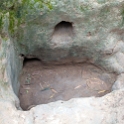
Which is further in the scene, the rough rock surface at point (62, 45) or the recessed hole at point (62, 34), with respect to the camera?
the recessed hole at point (62, 34)

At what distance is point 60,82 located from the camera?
2396mm

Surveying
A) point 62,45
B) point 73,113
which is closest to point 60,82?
point 62,45

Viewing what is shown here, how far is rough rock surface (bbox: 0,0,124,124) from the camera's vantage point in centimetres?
150

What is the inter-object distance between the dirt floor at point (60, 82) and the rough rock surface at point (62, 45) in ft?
0.29

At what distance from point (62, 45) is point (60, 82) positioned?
12.9 inches

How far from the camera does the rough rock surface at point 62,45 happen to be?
1.50 meters

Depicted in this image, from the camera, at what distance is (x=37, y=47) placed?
2.22 m

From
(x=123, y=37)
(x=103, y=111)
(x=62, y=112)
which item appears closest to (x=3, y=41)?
(x=62, y=112)

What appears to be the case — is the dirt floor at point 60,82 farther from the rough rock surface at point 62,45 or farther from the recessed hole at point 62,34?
the recessed hole at point 62,34

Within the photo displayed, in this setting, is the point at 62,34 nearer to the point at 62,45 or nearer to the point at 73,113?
the point at 62,45

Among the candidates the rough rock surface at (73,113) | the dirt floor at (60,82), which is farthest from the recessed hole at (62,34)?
the rough rock surface at (73,113)

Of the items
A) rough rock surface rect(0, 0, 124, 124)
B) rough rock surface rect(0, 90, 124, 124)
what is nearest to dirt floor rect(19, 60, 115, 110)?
rough rock surface rect(0, 0, 124, 124)

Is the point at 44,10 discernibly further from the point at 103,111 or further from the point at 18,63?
the point at 103,111

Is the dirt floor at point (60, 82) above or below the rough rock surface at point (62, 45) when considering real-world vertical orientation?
below
